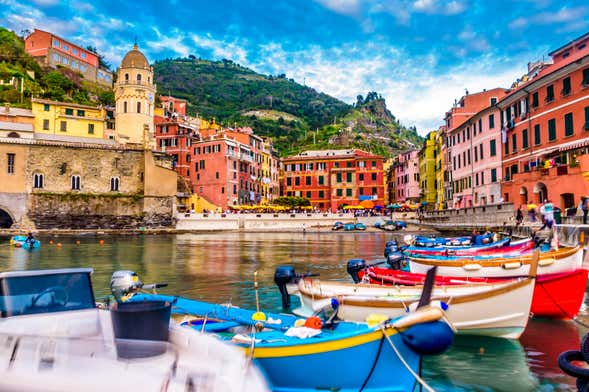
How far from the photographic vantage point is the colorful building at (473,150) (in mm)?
43625

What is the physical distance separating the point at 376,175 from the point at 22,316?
72.5 metres

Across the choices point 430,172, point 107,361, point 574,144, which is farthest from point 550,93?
point 107,361

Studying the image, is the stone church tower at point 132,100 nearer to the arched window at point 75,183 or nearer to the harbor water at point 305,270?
the arched window at point 75,183

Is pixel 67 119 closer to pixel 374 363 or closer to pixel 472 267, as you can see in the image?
pixel 472 267

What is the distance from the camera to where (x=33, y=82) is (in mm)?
80938

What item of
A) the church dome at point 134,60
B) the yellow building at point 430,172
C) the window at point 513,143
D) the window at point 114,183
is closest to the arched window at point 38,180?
the window at point 114,183

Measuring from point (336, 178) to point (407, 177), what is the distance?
14.9 m

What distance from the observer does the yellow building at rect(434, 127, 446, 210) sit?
202 feet

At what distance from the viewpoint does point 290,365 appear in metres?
6.13

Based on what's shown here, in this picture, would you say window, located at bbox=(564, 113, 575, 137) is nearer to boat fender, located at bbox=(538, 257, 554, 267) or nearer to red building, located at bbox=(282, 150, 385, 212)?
boat fender, located at bbox=(538, 257, 554, 267)

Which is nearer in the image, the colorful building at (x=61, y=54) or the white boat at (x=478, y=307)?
the white boat at (x=478, y=307)

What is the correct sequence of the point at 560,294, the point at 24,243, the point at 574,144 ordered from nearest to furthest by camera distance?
1. the point at 560,294
2. the point at 574,144
3. the point at 24,243

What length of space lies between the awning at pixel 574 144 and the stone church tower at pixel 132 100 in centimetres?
5752

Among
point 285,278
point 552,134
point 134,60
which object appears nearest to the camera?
point 285,278
